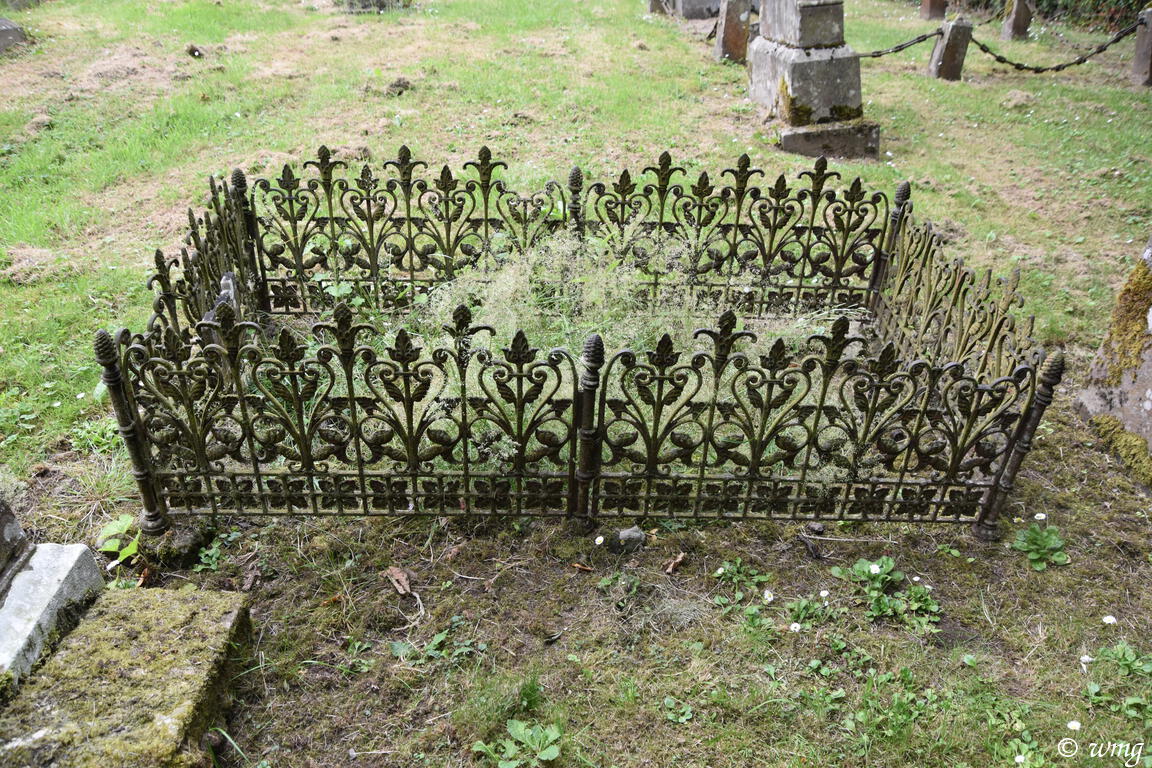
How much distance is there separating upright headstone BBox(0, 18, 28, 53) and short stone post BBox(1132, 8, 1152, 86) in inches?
647

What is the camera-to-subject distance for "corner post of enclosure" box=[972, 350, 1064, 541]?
145 inches

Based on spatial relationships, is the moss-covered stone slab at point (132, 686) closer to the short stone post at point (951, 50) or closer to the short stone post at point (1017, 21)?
the short stone post at point (951, 50)

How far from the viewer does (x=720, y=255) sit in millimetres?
5953

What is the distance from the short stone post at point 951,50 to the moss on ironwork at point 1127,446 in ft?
28.9

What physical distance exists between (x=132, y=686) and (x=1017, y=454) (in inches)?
157

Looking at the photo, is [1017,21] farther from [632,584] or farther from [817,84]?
[632,584]

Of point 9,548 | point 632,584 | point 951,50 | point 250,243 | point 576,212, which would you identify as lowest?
point 632,584

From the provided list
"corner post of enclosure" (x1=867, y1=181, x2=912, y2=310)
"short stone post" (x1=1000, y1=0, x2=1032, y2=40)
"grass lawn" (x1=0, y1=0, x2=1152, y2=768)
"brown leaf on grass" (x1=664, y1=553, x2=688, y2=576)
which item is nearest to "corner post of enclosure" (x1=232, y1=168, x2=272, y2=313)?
"grass lawn" (x1=0, y1=0, x2=1152, y2=768)

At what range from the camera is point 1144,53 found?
12062 mm

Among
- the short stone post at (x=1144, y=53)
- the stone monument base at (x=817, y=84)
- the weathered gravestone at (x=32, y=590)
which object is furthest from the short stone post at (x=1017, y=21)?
the weathered gravestone at (x=32, y=590)

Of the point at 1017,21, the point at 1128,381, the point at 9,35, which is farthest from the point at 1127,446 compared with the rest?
the point at 9,35

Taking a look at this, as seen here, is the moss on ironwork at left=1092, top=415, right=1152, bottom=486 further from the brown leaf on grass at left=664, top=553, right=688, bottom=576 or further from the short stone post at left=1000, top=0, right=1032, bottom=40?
the short stone post at left=1000, top=0, right=1032, bottom=40

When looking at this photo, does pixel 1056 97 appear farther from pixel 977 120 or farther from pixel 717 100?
pixel 717 100

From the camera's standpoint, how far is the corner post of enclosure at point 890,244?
18.1 feet
